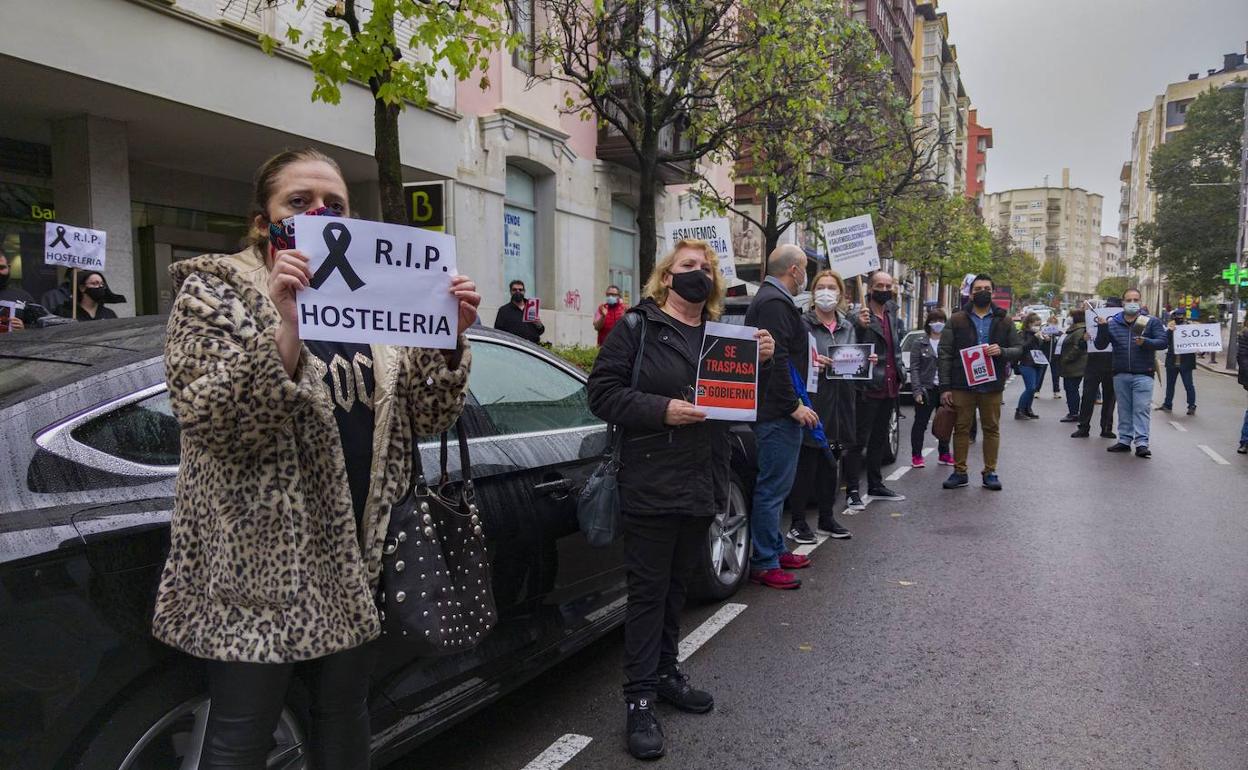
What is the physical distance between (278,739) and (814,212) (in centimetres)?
1645

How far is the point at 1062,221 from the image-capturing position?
598 ft

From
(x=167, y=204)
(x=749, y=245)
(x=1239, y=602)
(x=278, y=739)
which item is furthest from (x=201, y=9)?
(x=749, y=245)

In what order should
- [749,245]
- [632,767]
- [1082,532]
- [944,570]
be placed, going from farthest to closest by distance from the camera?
[749,245] < [1082,532] < [944,570] < [632,767]

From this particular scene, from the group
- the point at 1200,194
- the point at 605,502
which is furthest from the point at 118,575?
the point at 1200,194

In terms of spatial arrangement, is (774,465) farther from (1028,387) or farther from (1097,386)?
(1028,387)

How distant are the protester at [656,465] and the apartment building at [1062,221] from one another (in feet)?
631

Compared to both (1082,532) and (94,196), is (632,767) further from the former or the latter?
(94,196)

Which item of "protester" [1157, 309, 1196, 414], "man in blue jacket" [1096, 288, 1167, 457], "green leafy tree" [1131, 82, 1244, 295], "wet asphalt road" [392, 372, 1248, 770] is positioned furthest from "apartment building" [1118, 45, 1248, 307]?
"wet asphalt road" [392, 372, 1248, 770]

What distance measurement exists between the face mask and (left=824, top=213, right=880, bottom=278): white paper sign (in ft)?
27.0

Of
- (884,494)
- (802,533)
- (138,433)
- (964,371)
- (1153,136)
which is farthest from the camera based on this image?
(1153,136)

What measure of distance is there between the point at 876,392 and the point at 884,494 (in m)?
1.13

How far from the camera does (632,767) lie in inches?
129

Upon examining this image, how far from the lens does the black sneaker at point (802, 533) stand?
256 inches

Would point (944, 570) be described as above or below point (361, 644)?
below
